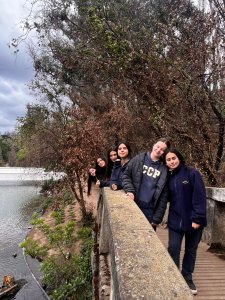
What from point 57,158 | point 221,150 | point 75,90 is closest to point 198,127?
point 221,150

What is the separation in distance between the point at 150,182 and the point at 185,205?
1.59 ft

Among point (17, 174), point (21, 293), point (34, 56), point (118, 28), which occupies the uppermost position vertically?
point (34, 56)

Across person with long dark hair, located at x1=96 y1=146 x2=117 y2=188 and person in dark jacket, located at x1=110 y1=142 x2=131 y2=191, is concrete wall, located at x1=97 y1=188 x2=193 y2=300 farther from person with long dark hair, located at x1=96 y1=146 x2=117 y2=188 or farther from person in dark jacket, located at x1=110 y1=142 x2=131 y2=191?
person with long dark hair, located at x1=96 y1=146 x2=117 y2=188

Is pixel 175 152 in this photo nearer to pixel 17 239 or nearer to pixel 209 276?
pixel 209 276

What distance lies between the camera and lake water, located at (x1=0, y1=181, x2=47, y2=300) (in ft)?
44.7

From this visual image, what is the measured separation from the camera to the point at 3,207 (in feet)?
97.8

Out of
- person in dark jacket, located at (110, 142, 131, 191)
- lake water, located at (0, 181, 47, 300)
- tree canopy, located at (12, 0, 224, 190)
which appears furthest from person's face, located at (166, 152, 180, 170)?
lake water, located at (0, 181, 47, 300)

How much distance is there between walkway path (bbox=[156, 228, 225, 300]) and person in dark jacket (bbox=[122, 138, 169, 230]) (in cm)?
93

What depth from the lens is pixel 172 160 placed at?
428 centimetres

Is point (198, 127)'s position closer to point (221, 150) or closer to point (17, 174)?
point (221, 150)

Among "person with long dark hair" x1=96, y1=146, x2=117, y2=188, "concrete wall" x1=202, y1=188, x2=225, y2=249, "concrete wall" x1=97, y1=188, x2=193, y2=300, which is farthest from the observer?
"person with long dark hair" x1=96, y1=146, x2=117, y2=188

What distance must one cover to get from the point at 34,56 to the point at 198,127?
55.5ft

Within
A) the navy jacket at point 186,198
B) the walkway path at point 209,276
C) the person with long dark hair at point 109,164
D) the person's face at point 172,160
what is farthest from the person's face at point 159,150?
the person with long dark hair at point 109,164

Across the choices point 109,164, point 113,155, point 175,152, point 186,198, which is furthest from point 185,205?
point 109,164
